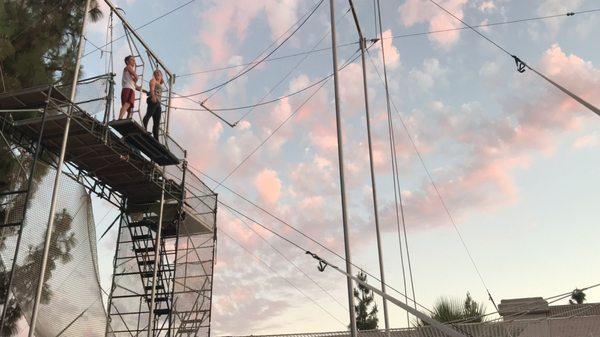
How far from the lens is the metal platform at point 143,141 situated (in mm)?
10883

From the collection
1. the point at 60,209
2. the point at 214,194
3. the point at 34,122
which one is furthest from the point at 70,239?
the point at 214,194

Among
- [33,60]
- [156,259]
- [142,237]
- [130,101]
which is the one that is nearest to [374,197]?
[156,259]

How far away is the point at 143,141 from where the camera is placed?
1159 cm

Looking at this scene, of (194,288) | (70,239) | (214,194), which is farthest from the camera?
(214,194)

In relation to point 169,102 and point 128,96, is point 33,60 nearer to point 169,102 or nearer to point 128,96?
point 169,102

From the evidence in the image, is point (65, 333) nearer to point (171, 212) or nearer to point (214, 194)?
point (171, 212)

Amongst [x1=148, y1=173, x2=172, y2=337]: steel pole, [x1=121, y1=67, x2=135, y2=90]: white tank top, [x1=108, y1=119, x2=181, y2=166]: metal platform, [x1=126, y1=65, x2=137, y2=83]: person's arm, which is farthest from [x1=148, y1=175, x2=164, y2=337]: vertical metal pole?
[x1=126, y1=65, x2=137, y2=83]: person's arm

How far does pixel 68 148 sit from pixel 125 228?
304cm

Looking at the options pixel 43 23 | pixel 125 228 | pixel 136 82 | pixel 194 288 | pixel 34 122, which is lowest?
pixel 194 288

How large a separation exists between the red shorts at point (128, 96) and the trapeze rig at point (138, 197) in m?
0.33

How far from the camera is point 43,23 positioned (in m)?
14.1

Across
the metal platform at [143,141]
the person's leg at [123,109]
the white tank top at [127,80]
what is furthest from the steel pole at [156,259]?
the white tank top at [127,80]

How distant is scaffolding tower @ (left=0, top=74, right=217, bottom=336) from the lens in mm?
10406

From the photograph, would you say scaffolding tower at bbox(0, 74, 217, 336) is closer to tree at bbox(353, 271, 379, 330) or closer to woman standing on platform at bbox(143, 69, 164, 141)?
woman standing on platform at bbox(143, 69, 164, 141)
